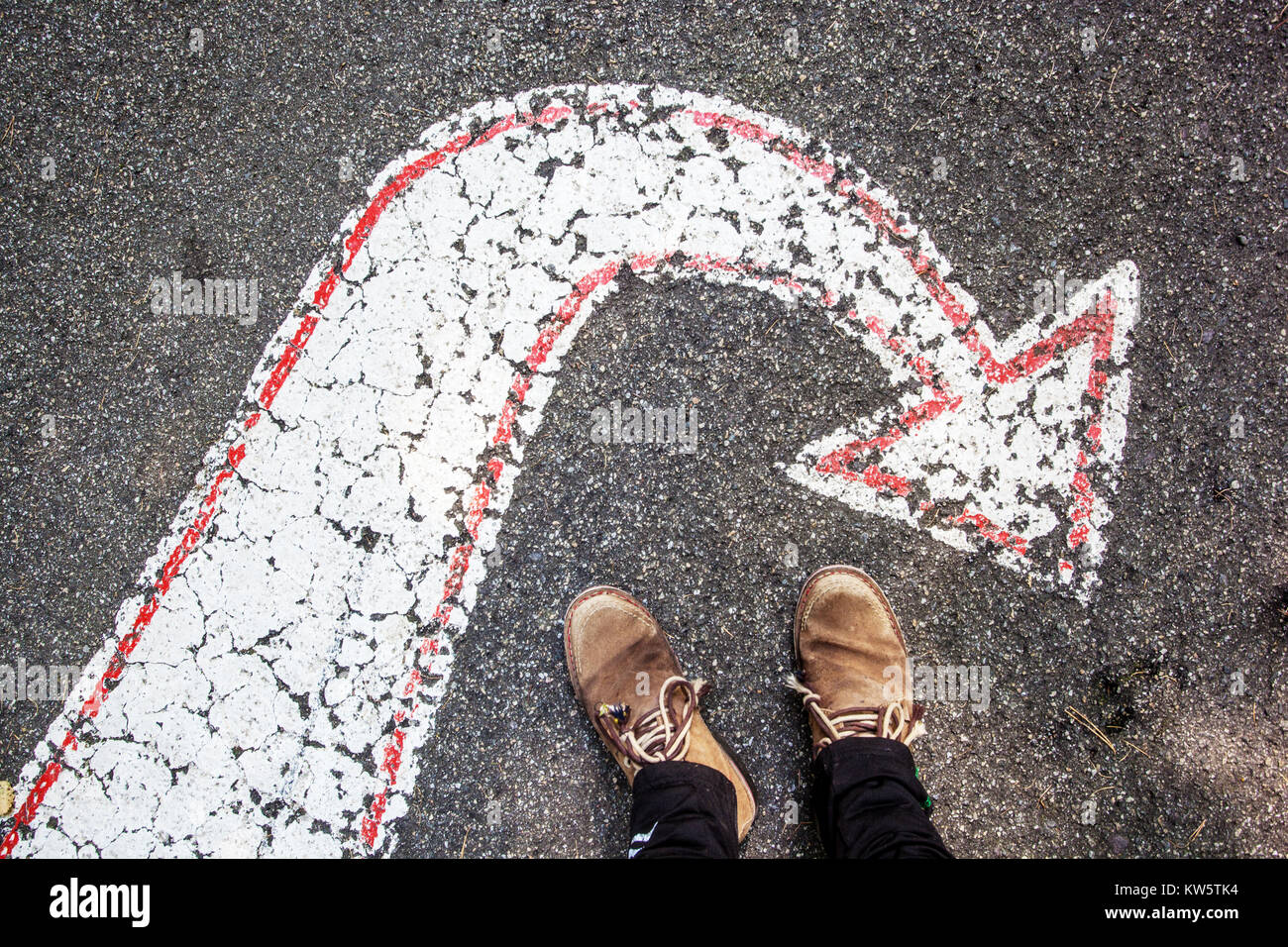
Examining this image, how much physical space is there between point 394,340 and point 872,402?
1.63m

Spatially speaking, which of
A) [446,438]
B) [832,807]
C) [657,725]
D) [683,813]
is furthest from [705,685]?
[446,438]

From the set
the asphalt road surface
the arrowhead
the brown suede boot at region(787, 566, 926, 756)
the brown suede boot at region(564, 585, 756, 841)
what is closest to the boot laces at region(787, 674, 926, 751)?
the brown suede boot at region(787, 566, 926, 756)

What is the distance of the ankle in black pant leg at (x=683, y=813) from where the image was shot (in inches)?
75.7

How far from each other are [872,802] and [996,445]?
121 centimetres

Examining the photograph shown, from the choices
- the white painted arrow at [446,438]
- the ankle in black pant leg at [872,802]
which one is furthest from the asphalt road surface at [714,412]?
the ankle in black pant leg at [872,802]

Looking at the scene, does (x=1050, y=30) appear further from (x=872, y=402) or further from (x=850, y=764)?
(x=850, y=764)

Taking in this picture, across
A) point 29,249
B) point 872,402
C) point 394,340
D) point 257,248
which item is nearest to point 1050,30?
point 872,402

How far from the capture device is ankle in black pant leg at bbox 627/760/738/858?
1923mm

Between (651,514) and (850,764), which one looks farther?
(651,514)

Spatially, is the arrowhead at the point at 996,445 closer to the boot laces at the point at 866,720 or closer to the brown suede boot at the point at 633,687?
the boot laces at the point at 866,720

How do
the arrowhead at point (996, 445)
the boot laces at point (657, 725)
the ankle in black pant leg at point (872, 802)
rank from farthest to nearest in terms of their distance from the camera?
the arrowhead at point (996, 445)
the boot laces at point (657, 725)
the ankle in black pant leg at point (872, 802)

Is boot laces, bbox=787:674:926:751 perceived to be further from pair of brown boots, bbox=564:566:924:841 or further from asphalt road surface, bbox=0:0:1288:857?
asphalt road surface, bbox=0:0:1288:857

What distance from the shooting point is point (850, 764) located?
2035 mm

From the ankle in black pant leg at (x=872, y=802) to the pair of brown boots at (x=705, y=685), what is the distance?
0.26 ft
